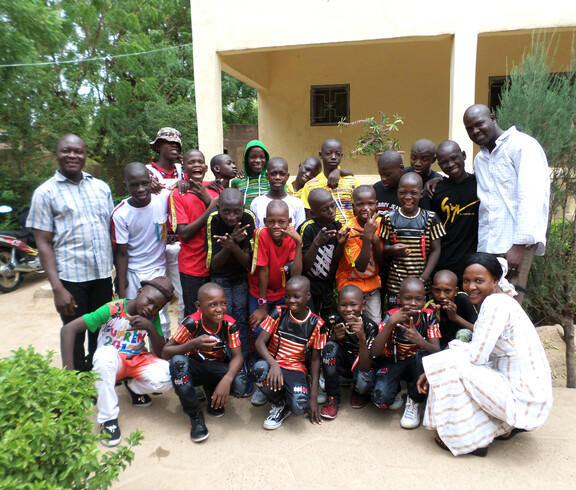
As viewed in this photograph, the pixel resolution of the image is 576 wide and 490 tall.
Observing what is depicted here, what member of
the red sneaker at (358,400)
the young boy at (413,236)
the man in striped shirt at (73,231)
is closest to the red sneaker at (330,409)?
the red sneaker at (358,400)

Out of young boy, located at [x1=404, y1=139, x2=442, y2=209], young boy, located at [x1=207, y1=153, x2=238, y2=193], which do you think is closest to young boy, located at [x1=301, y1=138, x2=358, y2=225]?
young boy, located at [x1=404, y1=139, x2=442, y2=209]

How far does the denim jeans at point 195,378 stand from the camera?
8.71ft

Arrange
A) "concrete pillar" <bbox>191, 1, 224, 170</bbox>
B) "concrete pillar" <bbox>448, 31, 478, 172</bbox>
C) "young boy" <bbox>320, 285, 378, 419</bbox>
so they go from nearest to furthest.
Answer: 1. "young boy" <bbox>320, 285, 378, 419</bbox>
2. "concrete pillar" <bbox>448, 31, 478, 172</bbox>
3. "concrete pillar" <bbox>191, 1, 224, 170</bbox>

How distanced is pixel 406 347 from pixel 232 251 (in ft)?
4.47

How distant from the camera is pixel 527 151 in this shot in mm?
2799

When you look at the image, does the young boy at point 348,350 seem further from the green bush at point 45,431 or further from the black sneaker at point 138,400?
the green bush at point 45,431

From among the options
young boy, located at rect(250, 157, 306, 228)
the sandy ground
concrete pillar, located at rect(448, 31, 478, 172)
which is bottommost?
the sandy ground

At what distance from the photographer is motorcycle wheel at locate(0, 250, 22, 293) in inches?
267

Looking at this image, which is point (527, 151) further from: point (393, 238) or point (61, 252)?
point (61, 252)

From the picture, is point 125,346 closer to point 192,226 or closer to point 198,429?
point 198,429

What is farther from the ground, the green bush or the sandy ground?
the green bush

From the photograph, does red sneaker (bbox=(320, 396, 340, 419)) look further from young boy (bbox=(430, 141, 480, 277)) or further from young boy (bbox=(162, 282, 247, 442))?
young boy (bbox=(430, 141, 480, 277))

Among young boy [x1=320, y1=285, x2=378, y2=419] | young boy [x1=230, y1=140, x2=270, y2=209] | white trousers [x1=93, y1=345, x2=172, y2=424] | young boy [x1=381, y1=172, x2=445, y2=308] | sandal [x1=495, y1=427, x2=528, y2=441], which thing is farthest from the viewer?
young boy [x1=230, y1=140, x2=270, y2=209]

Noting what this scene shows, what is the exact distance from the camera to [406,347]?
2.92 meters
